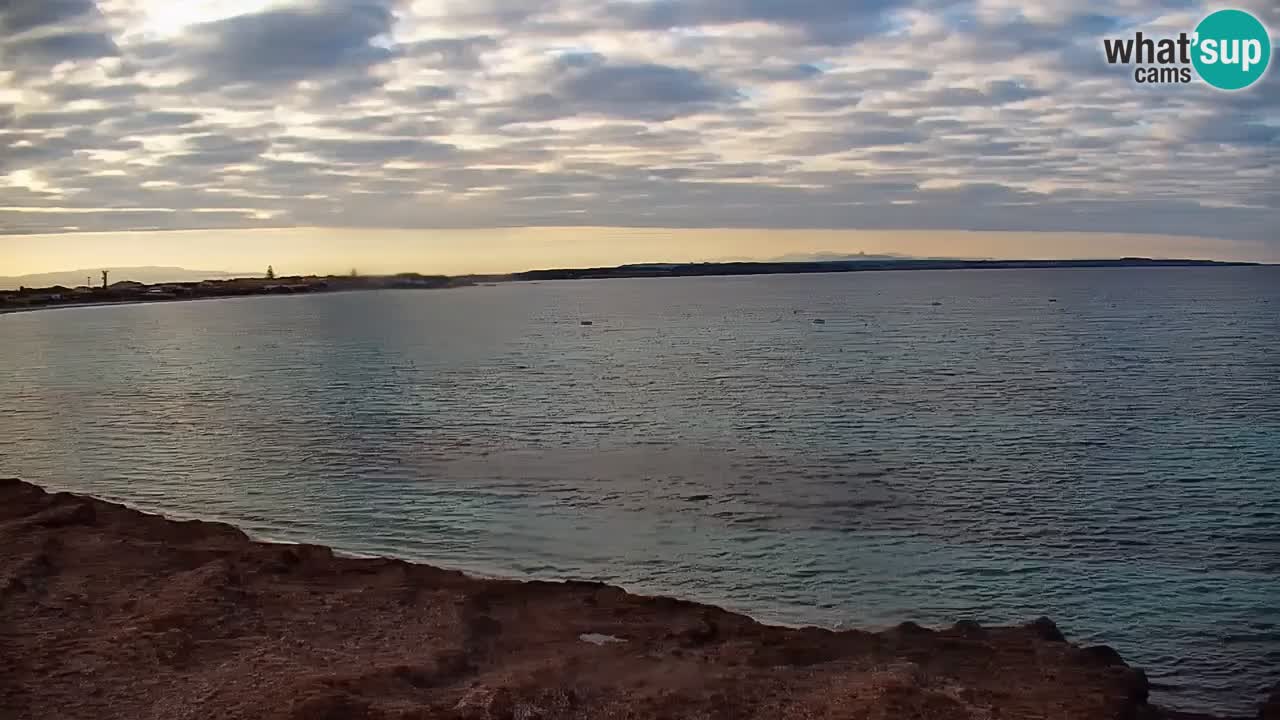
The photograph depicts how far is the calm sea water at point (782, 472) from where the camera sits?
66.0ft

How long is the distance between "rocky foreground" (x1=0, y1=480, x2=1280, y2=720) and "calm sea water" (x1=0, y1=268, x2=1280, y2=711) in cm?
253

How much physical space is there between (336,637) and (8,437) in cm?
3347

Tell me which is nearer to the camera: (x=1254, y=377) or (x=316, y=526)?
(x=316, y=526)

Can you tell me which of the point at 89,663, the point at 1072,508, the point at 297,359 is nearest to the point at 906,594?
the point at 1072,508

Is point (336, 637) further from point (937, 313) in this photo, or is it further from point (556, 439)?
point (937, 313)

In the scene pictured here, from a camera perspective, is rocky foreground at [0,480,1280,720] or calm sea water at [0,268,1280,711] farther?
calm sea water at [0,268,1280,711]

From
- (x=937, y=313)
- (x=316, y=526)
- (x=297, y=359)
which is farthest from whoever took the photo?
(x=937, y=313)

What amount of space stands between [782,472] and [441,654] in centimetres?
1832

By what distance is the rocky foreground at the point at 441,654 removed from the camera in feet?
41.6

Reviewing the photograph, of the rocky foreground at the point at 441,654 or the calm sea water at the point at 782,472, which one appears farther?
the calm sea water at the point at 782,472

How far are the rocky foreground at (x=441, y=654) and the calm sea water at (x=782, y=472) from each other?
2.53 m

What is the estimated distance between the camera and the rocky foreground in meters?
12.7

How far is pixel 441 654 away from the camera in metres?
14.8

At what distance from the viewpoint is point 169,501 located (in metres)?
28.4
